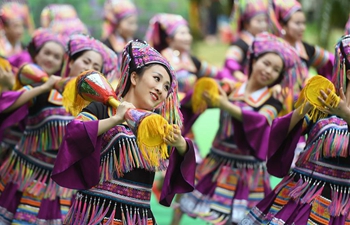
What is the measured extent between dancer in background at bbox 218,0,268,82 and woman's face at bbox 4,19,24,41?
2171 mm

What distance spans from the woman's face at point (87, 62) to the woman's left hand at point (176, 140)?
1.26m

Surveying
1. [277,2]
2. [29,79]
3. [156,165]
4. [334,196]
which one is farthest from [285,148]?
[277,2]

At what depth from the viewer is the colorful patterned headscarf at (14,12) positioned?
7.57 m

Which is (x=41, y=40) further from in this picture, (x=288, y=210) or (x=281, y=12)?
(x=288, y=210)

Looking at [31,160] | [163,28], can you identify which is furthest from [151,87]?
[163,28]

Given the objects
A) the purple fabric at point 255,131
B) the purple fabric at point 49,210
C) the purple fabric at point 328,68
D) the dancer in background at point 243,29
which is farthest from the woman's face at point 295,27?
the purple fabric at point 49,210

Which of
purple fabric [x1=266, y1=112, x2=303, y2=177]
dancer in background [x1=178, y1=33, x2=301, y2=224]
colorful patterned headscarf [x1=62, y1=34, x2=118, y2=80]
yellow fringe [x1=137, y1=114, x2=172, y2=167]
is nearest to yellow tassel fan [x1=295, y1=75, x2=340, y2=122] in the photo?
purple fabric [x1=266, y1=112, x2=303, y2=177]

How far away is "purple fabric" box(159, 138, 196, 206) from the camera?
11.9ft

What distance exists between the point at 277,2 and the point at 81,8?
5.96 meters

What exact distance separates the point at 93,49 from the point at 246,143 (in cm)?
124

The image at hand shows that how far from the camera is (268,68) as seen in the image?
16.5ft

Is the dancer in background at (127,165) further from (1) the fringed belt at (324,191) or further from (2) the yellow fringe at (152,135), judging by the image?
(1) the fringed belt at (324,191)

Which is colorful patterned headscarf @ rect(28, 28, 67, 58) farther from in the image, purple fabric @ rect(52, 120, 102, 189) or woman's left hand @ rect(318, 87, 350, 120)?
woman's left hand @ rect(318, 87, 350, 120)

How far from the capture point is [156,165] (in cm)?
349
